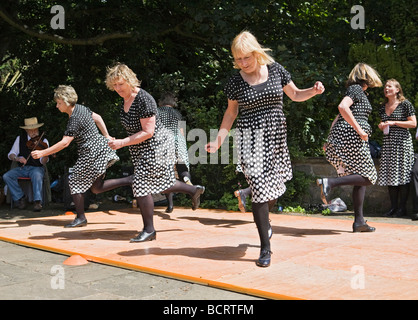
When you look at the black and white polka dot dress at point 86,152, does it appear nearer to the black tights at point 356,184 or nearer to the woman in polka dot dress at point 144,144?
the woman in polka dot dress at point 144,144

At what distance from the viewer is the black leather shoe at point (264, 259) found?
14.1ft

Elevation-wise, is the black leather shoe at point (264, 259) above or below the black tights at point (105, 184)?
below

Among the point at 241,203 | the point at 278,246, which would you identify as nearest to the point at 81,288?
the point at 278,246

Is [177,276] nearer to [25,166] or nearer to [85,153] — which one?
[85,153]

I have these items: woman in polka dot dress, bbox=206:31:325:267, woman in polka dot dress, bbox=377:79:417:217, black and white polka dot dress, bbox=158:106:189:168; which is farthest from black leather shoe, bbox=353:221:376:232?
black and white polka dot dress, bbox=158:106:189:168

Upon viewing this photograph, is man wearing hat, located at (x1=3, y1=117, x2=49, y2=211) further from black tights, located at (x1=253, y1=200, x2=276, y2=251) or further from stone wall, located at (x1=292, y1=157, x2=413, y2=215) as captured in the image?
black tights, located at (x1=253, y1=200, x2=276, y2=251)

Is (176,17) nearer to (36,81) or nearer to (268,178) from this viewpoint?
(36,81)

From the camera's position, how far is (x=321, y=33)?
393 inches

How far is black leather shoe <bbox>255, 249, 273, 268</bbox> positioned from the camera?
4.29 m

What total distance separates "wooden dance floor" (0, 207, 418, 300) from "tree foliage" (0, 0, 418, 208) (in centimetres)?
238

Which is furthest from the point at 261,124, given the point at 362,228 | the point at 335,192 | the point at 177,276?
the point at 335,192

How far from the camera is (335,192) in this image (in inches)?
340

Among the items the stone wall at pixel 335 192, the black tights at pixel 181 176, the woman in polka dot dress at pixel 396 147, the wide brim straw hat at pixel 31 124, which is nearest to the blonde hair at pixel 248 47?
the woman in polka dot dress at pixel 396 147

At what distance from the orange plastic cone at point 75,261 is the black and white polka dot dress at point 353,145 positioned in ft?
10.1
